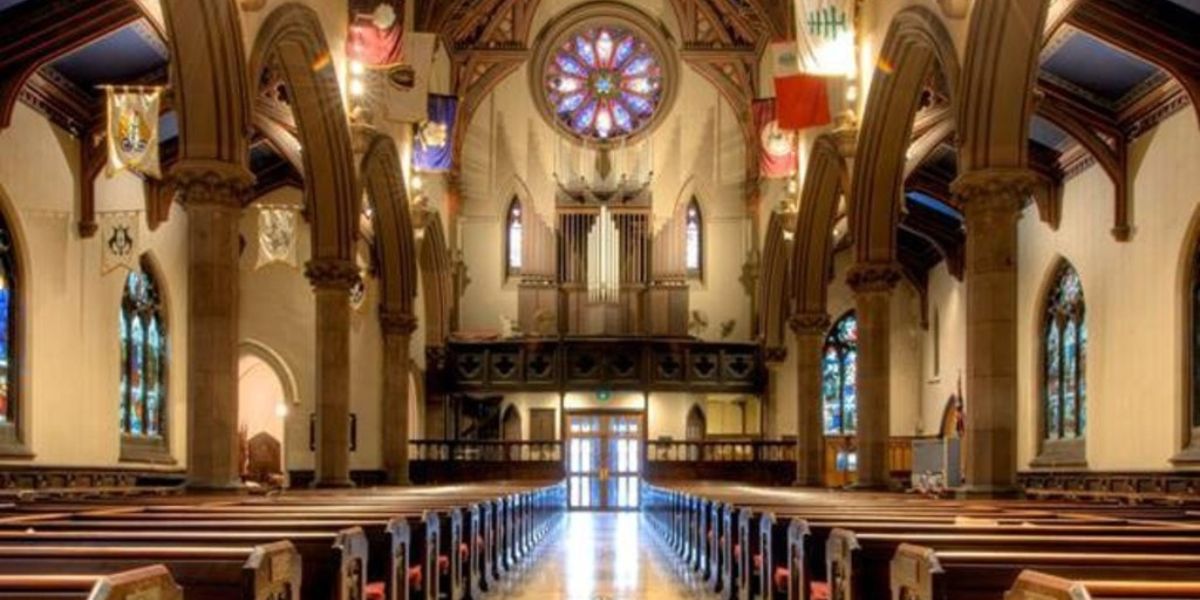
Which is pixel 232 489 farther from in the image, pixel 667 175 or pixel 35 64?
pixel 667 175

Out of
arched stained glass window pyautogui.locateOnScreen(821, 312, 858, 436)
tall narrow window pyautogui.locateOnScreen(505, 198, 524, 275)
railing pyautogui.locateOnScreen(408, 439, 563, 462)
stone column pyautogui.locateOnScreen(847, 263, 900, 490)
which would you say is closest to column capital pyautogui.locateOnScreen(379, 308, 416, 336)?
railing pyautogui.locateOnScreen(408, 439, 563, 462)

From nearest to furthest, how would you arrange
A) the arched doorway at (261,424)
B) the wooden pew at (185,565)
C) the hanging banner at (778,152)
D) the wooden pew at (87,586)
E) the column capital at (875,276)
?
1. the wooden pew at (87,586)
2. the wooden pew at (185,565)
3. the column capital at (875,276)
4. the hanging banner at (778,152)
5. the arched doorway at (261,424)

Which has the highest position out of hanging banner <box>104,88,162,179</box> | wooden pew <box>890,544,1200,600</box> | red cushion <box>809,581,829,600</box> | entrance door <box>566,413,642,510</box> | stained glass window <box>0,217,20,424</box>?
hanging banner <box>104,88,162,179</box>

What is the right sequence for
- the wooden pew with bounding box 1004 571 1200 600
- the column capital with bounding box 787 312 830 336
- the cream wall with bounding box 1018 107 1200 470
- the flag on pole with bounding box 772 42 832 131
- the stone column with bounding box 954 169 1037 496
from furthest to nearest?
the column capital with bounding box 787 312 830 336, the flag on pole with bounding box 772 42 832 131, the cream wall with bounding box 1018 107 1200 470, the stone column with bounding box 954 169 1037 496, the wooden pew with bounding box 1004 571 1200 600

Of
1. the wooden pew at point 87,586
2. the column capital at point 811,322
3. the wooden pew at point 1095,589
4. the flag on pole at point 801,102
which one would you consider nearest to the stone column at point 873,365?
the flag on pole at point 801,102

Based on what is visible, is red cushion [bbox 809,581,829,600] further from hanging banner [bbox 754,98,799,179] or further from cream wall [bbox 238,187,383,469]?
cream wall [bbox 238,187,383,469]

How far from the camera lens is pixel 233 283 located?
16.1 meters

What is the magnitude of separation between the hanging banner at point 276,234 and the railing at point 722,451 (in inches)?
434

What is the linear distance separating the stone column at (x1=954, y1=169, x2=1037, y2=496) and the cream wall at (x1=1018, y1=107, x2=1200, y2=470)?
584 centimetres

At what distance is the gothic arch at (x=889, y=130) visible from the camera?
1892 cm

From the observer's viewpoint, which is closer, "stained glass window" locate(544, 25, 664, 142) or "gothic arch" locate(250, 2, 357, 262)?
"gothic arch" locate(250, 2, 357, 262)

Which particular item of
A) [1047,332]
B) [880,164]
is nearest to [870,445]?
[880,164]

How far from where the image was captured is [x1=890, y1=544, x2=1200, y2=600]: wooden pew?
208 inches

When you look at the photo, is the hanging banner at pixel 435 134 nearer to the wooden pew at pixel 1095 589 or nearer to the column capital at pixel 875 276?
the column capital at pixel 875 276
